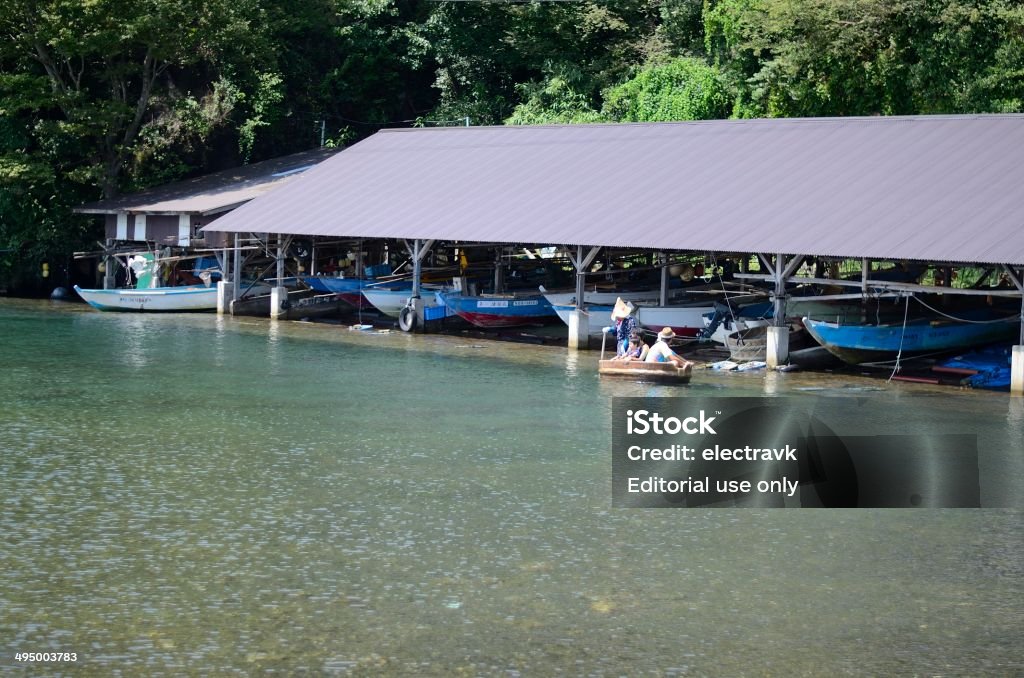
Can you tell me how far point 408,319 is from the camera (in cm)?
3494

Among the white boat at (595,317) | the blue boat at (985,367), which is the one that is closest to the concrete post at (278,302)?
the white boat at (595,317)

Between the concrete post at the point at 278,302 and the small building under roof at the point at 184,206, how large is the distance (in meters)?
2.39

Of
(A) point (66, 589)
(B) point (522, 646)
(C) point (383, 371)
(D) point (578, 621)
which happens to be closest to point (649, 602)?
(D) point (578, 621)

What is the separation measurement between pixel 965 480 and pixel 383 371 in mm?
12628

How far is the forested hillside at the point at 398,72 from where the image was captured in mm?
39750

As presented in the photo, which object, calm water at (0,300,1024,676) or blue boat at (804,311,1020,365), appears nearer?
calm water at (0,300,1024,676)

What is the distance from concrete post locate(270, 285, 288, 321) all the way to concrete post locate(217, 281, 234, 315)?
1574 millimetres

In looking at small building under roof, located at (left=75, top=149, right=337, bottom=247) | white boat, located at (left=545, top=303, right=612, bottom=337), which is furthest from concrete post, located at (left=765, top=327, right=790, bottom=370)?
small building under roof, located at (left=75, top=149, right=337, bottom=247)

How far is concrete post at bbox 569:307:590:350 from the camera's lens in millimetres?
31859

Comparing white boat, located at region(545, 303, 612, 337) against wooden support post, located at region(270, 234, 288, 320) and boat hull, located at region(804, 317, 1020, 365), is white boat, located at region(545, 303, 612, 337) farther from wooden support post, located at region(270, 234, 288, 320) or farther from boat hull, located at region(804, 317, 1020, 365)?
wooden support post, located at region(270, 234, 288, 320)

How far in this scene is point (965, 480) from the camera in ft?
59.6

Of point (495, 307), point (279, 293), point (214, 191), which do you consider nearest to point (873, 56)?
point (495, 307)

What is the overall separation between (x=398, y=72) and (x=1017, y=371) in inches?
1387

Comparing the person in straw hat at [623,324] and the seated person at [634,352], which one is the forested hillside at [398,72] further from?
the seated person at [634,352]
